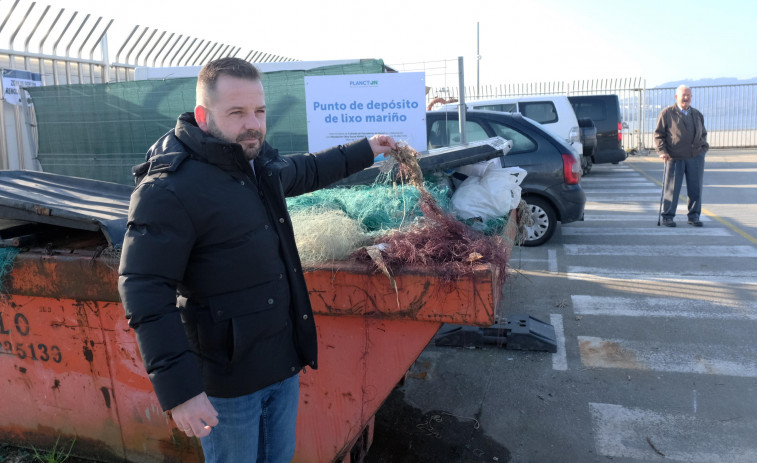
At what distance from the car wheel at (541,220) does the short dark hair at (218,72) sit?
6.48m

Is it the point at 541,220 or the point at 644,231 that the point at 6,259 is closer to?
the point at 541,220

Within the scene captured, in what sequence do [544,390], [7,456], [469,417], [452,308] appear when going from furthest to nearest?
[544,390] < [469,417] < [7,456] < [452,308]

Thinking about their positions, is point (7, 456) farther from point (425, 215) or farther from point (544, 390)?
point (544, 390)

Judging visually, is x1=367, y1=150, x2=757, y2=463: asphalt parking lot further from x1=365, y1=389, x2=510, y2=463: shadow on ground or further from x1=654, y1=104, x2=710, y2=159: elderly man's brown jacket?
x1=654, y1=104, x2=710, y2=159: elderly man's brown jacket

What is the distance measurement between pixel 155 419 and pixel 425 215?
1.79m

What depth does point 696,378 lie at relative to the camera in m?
4.07

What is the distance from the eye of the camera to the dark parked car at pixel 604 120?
1628cm

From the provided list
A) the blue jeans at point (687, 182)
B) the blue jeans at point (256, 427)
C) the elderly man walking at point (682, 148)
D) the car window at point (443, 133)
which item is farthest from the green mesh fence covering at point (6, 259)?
the blue jeans at point (687, 182)

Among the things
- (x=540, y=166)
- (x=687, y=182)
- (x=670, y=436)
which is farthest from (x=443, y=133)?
(x=670, y=436)

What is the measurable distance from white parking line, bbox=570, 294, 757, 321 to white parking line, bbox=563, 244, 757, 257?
1.81 m

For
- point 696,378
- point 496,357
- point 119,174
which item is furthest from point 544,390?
point 119,174

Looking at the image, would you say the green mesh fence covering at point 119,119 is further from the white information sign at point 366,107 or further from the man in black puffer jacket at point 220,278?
the man in black puffer jacket at point 220,278

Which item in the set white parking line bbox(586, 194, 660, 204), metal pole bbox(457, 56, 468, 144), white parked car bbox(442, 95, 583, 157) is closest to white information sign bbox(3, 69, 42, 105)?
metal pole bbox(457, 56, 468, 144)

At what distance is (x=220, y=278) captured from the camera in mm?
1784
